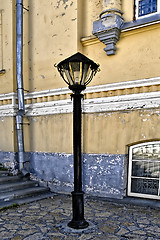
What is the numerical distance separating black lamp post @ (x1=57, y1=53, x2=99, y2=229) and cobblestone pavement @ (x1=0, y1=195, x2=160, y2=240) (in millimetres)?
246

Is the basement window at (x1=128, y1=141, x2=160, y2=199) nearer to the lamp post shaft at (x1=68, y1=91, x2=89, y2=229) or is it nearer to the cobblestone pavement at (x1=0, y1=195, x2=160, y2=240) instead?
the cobblestone pavement at (x1=0, y1=195, x2=160, y2=240)

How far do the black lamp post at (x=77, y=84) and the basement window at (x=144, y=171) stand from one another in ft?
5.58

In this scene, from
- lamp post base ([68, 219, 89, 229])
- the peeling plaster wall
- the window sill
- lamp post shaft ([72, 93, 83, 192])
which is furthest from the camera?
the peeling plaster wall

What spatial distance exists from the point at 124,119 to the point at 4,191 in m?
3.21

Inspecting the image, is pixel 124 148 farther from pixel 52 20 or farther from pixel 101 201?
pixel 52 20

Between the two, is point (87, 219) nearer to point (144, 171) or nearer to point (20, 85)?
point (144, 171)

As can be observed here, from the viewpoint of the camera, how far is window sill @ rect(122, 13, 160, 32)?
4454mm

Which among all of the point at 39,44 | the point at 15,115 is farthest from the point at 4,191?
the point at 39,44

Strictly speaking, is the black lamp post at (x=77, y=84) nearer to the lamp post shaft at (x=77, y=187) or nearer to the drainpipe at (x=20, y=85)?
the lamp post shaft at (x=77, y=187)

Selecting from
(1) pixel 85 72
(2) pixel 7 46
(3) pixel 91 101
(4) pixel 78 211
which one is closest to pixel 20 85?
(2) pixel 7 46

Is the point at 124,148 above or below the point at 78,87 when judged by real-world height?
below

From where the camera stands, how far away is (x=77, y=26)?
17.8ft

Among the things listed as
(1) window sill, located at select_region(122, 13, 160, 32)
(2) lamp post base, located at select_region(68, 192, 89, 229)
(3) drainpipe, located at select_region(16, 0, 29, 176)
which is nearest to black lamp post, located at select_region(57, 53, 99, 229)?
(2) lamp post base, located at select_region(68, 192, 89, 229)

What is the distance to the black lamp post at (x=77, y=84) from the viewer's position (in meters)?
3.33
